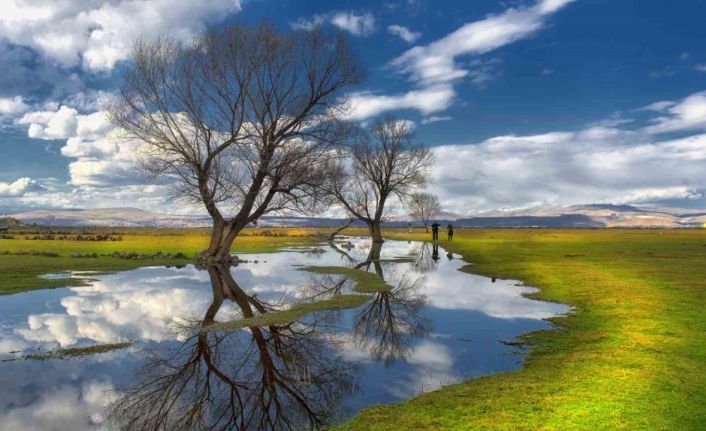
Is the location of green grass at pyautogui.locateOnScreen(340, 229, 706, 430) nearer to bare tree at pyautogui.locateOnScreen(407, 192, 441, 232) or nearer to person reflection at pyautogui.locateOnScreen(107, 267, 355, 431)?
person reflection at pyautogui.locateOnScreen(107, 267, 355, 431)

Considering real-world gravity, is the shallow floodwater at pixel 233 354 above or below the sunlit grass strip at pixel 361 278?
below

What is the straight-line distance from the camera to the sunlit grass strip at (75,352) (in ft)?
36.1

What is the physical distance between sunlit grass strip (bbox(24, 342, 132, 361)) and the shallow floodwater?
3.7 inches

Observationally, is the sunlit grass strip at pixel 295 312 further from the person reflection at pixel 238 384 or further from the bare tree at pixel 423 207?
the bare tree at pixel 423 207

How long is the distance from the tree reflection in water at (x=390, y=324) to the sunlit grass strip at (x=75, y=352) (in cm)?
626

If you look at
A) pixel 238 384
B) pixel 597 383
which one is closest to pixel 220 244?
pixel 238 384

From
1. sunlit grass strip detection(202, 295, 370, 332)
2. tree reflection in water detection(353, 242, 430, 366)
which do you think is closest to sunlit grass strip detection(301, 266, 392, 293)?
tree reflection in water detection(353, 242, 430, 366)

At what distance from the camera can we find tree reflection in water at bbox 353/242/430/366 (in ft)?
38.3

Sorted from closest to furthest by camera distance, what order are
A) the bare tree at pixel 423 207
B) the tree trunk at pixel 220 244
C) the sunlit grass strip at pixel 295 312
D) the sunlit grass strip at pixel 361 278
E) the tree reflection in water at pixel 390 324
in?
the tree reflection in water at pixel 390 324
the sunlit grass strip at pixel 295 312
the sunlit grass strip at pixel 361 278
the tree trunk at pixel 220 244
the bare tree at pixel 423 207

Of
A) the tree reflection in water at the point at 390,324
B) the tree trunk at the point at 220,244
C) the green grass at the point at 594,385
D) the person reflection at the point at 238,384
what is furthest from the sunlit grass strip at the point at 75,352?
the tree trunk at the point at 220,244

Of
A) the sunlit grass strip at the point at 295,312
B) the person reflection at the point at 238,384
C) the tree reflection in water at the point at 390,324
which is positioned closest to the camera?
the person reflection at the point at 238,384

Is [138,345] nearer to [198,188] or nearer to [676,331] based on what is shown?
[676,331]

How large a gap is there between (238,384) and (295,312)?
22.7ft

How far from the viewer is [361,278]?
26.0 metres
